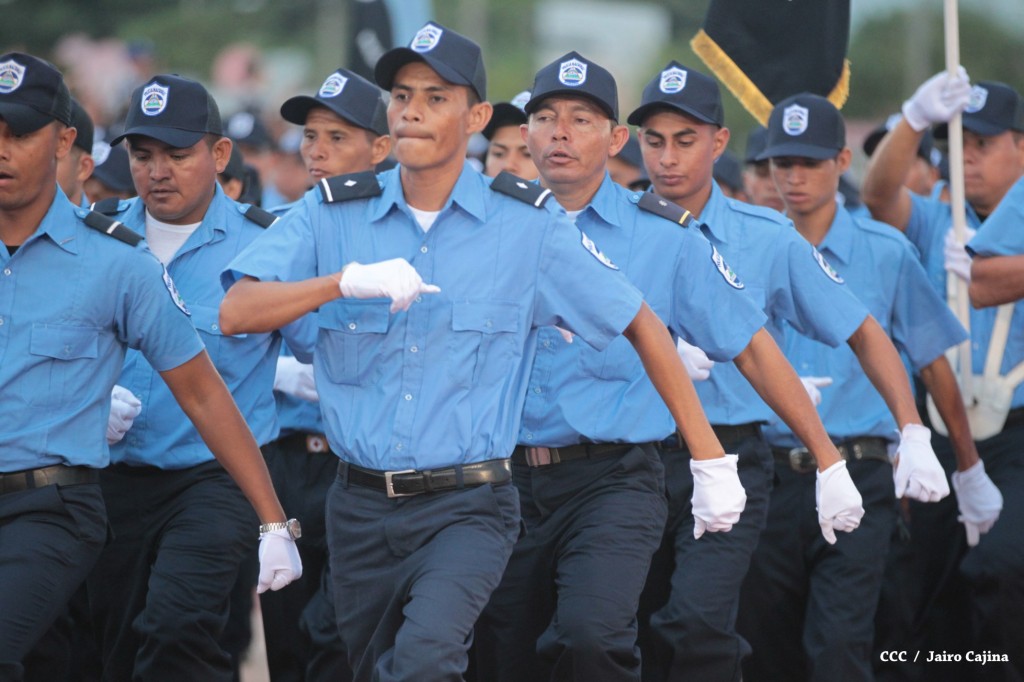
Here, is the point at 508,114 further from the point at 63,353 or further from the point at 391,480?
the point at 391,480

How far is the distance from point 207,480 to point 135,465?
1.01 feet

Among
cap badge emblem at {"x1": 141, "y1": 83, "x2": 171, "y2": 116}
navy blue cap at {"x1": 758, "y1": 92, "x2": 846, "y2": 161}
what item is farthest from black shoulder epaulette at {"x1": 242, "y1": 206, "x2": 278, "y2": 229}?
navy blue cap at {"x1": 758, "y1": 92, "x2": 846, "y2": 161}

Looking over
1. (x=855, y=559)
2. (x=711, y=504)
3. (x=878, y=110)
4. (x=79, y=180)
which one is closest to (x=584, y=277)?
(x=711, y=504)

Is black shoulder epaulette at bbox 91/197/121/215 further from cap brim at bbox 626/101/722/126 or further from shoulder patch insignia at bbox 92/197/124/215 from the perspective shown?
cap brim at bbox 626/101/722/126

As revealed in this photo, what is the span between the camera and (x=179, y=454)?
6.57 metres

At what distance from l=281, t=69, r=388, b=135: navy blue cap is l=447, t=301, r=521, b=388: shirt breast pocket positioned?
3.08m

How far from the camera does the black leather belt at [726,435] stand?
22.4 ft

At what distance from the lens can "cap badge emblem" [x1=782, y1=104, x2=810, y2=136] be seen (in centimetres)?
782

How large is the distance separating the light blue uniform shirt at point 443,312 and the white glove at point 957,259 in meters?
2.93

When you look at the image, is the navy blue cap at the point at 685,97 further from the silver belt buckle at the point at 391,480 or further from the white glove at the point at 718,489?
the silver belt buckle at the point at 391,480

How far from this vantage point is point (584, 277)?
17.1 ft

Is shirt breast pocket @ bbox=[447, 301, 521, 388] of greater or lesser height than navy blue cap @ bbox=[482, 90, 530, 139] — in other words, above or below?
below

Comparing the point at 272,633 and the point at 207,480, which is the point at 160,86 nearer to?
the point at 207,480

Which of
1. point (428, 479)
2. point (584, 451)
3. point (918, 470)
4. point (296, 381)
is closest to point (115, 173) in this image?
point (296, 381)
